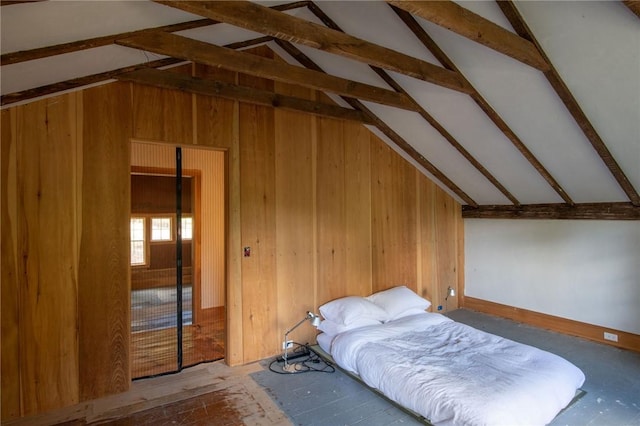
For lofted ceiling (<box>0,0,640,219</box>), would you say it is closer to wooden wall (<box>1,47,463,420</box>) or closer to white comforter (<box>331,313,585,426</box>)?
wooden wall (<box>1,47,463,420</box>)

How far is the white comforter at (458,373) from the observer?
223 cm

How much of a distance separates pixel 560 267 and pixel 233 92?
14.9ft

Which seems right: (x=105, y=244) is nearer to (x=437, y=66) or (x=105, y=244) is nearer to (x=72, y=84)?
(x=72, y=84)

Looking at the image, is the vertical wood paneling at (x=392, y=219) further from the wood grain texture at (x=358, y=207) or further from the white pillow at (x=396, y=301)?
the white pillow at (x=396, y=301)


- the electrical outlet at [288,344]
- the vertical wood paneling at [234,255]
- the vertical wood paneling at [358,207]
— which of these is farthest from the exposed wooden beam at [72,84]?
the electrical outlet at [288,344]

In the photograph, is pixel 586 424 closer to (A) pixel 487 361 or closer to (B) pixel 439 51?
(A) pixel 487 361

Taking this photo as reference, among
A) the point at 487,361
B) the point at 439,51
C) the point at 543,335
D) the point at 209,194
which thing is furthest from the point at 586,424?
the point at 209,194

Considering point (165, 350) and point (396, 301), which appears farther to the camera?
point (396, 301)

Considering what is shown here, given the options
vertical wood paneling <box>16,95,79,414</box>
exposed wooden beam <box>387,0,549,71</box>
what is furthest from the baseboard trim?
vertical wood paneling <box>16,95,79,414</box>

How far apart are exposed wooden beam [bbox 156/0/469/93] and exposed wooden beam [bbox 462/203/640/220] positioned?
234cm

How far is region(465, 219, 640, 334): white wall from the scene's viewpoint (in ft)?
12.7

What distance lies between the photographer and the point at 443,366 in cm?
279

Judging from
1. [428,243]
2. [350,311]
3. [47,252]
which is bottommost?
[350,311]

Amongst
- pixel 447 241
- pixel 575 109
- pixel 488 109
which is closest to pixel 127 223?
pixel 488 109
